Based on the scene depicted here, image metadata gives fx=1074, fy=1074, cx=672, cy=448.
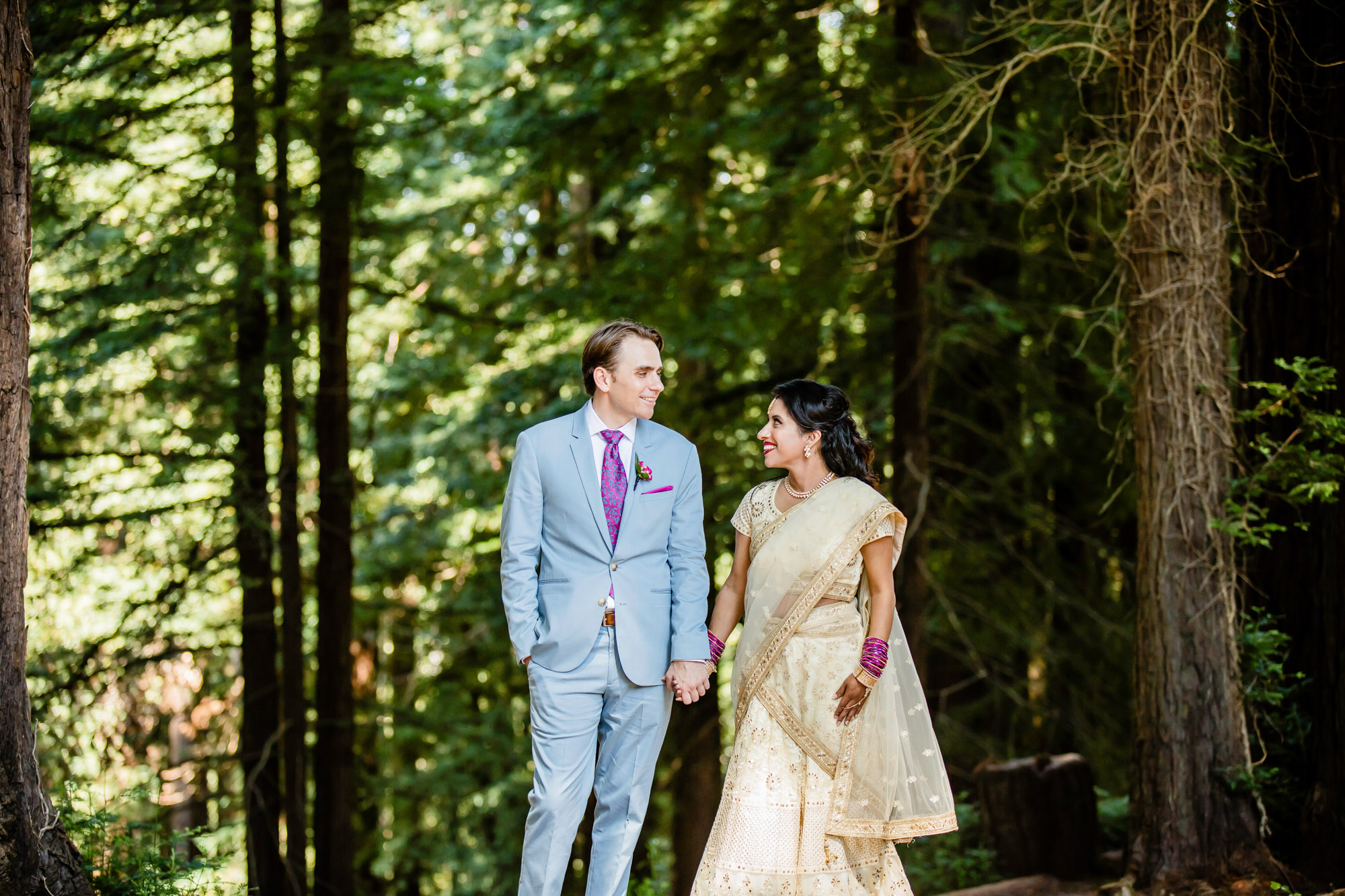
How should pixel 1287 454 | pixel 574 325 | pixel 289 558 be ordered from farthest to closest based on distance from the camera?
pixel 574 325 < pixel 289 558 < pixel 1287 454

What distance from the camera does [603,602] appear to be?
3.66 meters

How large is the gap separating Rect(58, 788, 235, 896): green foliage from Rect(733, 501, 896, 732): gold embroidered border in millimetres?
2072

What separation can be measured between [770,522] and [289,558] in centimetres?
681

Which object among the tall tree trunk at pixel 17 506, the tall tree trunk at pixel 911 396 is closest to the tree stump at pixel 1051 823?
→ the tall tree trunk at pixel 911 396

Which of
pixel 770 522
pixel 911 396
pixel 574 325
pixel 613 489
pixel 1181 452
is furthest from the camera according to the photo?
pixel 574 325

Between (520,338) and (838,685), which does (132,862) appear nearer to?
(838,685)

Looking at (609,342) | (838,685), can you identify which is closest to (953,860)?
(838,685)

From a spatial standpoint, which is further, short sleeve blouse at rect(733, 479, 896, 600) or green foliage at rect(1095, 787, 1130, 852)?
green foliage at rect(1095, 787, 1130, 852)

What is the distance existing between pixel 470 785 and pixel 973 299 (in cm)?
723

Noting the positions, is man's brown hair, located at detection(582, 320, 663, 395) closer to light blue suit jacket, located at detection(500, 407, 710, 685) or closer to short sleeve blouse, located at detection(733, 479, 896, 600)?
light blue suit jacket, located at detection(500, 407, 710, 685)

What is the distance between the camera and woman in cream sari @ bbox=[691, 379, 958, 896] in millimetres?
3922

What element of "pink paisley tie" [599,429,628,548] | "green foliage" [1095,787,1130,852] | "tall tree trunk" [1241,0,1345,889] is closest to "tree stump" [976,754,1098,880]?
"green foliage" [1095,787,1130,852]

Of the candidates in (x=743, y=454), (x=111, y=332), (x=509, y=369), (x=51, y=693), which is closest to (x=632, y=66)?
(x=509, y=369)

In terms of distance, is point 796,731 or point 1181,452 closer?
point 796,731
